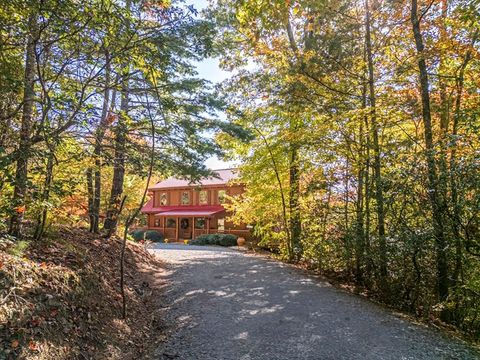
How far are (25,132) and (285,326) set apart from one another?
5006 millimetres

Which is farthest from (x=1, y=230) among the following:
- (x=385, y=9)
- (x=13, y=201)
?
(x=385, y=9)

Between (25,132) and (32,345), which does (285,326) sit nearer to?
(32,345)

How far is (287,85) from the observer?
9.15m

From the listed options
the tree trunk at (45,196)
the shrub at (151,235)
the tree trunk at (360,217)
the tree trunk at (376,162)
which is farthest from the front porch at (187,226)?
the tree trunk at (45,196)

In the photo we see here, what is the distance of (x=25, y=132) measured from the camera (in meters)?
4.45

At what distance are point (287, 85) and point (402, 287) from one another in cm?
603

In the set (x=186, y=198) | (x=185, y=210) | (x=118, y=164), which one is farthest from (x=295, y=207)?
(x=186, y=198)

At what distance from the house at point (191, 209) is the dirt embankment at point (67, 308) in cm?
1771

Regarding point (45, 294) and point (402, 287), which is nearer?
point (45, 294)

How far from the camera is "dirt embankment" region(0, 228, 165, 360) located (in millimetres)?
3230

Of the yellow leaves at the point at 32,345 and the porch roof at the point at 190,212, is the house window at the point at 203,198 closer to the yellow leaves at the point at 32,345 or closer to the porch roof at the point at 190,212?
the porch roof at the point at 190,212

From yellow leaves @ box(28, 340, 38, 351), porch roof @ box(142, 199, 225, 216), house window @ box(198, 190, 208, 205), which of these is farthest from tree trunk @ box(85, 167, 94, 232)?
house window @ box(198, 190, 208, 205)

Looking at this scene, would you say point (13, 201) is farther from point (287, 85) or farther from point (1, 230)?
point (287, 85)

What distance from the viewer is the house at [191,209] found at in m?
25.0
